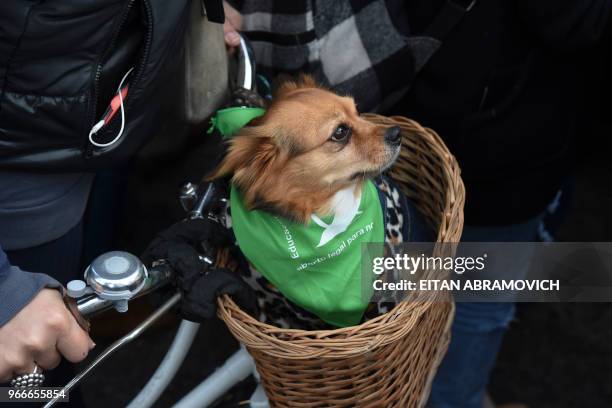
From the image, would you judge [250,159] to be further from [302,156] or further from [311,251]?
[311,251]

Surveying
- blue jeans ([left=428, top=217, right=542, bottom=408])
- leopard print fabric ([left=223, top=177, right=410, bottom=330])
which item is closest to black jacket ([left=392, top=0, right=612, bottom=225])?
blue jeans ([left=428, top=217, right=542, bottom=408])

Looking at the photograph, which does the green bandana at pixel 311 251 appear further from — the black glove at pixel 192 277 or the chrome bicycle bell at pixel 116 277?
the chrome bicycle bell at pixel 116 277

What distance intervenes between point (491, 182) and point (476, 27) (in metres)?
0.38

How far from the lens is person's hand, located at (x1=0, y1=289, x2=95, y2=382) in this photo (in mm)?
1040

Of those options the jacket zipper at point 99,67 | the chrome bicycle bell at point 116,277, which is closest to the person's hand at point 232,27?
the jacket zipper at point 99,67

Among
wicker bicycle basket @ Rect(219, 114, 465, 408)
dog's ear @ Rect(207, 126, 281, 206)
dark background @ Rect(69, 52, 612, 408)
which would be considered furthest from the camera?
dark background @ Rect(69, 52, 612, 408)

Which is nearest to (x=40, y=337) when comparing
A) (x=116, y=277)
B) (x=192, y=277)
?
(x=116, y=277)

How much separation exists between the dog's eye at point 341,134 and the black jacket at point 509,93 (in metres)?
0.34

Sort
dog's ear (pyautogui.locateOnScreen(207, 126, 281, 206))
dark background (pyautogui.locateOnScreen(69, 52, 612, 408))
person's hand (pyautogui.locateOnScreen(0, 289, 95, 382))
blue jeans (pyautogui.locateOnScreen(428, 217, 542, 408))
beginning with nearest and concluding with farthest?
person's hand (pyautogui.locateOnScreen(0, 289, 95, 382))
dog's ear (pyautogui.locateOnScreen(207, 126, 281, 206))
blue jeans (pyautogui.locateOnScreen(428, 217, 542, 408))
dark background (pyautogui.locateOnScreen(69, 52, 612, 408))

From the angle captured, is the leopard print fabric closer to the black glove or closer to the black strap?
the black glove

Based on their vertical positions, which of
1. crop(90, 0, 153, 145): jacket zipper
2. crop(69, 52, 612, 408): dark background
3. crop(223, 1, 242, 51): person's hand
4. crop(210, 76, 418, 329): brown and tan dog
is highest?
crop(90, 0, 153, 145): jacket zipper

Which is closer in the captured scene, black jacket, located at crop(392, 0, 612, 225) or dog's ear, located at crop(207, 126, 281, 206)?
dog's ear, located at crop(207, 126, 281, 206)

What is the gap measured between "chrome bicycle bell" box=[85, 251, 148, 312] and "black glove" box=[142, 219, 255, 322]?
0.16m

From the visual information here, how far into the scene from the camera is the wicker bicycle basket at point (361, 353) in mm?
1206
